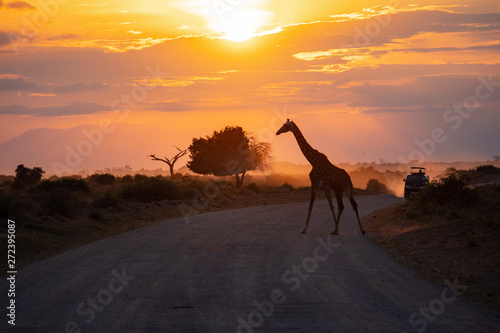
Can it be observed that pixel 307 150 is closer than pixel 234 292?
No

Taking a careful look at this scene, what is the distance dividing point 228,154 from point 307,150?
178 feet

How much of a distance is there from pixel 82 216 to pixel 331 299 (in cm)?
1970

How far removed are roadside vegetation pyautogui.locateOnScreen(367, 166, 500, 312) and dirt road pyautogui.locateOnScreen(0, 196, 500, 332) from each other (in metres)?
0.70

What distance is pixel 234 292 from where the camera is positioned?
36.9 feet

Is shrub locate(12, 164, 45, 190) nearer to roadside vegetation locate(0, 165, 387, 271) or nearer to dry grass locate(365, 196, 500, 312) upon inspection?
roadside vegetation locate(0, 165, 387, 271)

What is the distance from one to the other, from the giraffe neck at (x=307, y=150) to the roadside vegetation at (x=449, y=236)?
3460 millimetres

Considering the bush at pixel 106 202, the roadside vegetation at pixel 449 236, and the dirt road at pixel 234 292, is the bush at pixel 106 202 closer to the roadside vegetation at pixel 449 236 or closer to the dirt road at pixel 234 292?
the roadside vegetation at pixel 449 236

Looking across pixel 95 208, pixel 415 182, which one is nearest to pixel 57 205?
pixel 95 208

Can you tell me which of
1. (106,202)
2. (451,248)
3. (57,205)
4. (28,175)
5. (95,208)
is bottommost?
(451,248)

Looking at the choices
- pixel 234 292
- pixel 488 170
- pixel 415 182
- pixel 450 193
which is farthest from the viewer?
pixel 488 170

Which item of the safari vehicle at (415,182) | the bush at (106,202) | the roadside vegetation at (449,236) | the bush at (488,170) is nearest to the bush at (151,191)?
the bush at (106,202)

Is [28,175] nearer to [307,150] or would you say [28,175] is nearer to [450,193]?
[450,193]

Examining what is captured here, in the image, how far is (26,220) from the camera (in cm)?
2367

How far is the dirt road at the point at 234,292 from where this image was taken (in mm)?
9008
